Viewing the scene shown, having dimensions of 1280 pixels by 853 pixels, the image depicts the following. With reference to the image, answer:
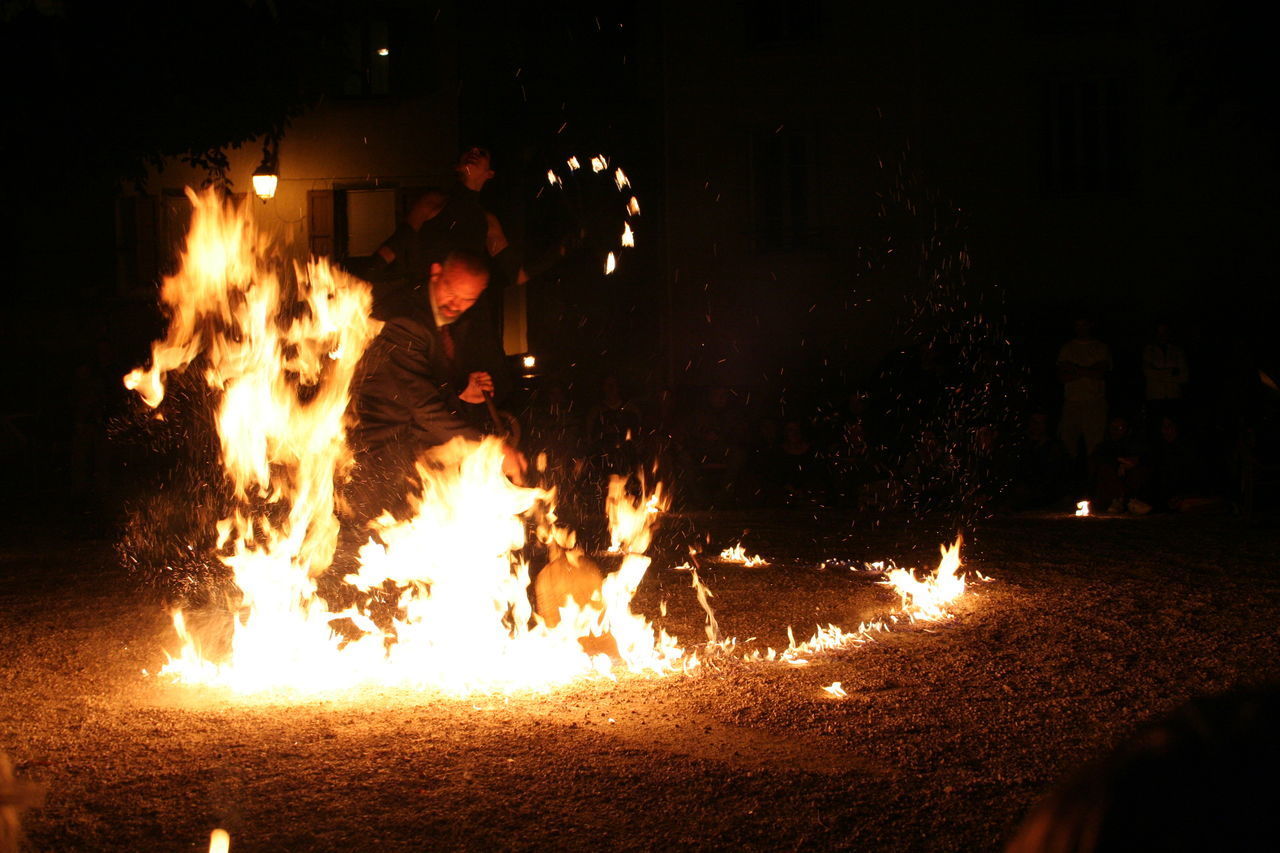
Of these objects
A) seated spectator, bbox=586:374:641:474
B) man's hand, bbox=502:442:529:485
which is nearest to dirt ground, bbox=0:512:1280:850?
man's hand, bbox=502:442:529:485

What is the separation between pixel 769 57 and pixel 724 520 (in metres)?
9.81

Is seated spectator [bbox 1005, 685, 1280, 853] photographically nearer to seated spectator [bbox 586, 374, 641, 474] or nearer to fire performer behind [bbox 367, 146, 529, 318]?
fire performer behind [bbox 367, 146, 529, 318]

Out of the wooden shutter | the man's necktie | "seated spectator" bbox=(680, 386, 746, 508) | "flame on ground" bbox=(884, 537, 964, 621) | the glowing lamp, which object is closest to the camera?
the man's necktie

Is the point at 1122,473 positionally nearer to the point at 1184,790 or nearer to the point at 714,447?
the point at 714,447

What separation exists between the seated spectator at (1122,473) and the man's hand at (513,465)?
7496mm

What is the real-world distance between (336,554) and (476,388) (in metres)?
1.27

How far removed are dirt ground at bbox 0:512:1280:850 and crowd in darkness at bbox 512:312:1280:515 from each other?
453 centimetres

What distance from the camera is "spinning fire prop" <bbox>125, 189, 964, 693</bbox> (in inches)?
249

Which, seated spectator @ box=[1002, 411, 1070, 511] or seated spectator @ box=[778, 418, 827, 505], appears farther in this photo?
seated spectator @ box=[778, 418, 827, 505]

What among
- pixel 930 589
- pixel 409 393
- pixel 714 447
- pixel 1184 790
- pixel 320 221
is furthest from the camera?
pixel 320 221

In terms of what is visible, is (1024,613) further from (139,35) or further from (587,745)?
(139,35)

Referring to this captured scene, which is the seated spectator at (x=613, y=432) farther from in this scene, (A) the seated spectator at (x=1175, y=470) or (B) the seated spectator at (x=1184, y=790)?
(B) the seated spectator at (x=1184, y=790)

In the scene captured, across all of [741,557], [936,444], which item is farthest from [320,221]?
[741,557]

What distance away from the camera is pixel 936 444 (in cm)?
1399
